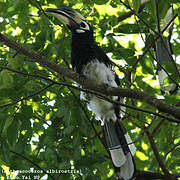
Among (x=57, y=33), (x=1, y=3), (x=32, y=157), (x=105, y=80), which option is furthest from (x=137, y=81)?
(x=1, y=3)

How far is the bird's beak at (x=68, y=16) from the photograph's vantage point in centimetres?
262

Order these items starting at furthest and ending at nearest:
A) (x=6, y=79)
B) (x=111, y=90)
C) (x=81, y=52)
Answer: (x=81, y=52) < (x=6, y=79) < (x=111, y=90)

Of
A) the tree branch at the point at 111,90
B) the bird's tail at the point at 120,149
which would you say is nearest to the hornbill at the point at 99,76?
the bird's tail at the point at 120,149

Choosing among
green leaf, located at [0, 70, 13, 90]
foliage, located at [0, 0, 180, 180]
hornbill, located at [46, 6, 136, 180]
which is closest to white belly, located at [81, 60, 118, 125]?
hornbill, located at [46, 6, 136, 180]

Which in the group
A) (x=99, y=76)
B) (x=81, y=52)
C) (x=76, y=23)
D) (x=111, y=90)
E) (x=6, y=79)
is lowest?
(x=111, y=90)

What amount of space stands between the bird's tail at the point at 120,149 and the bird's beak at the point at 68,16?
1.06 m

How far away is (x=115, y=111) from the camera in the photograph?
9.64 ft

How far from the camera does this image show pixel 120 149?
2646 millimetres

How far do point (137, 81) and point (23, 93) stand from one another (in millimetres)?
1079

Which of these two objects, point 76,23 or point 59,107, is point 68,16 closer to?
point 76,23

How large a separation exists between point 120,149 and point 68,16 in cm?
136

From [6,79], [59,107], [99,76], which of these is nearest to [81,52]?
[99,76]

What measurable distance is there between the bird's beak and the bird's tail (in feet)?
3.49

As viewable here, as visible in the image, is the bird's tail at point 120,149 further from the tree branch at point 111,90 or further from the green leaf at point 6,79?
the green leaf at point 6,79
